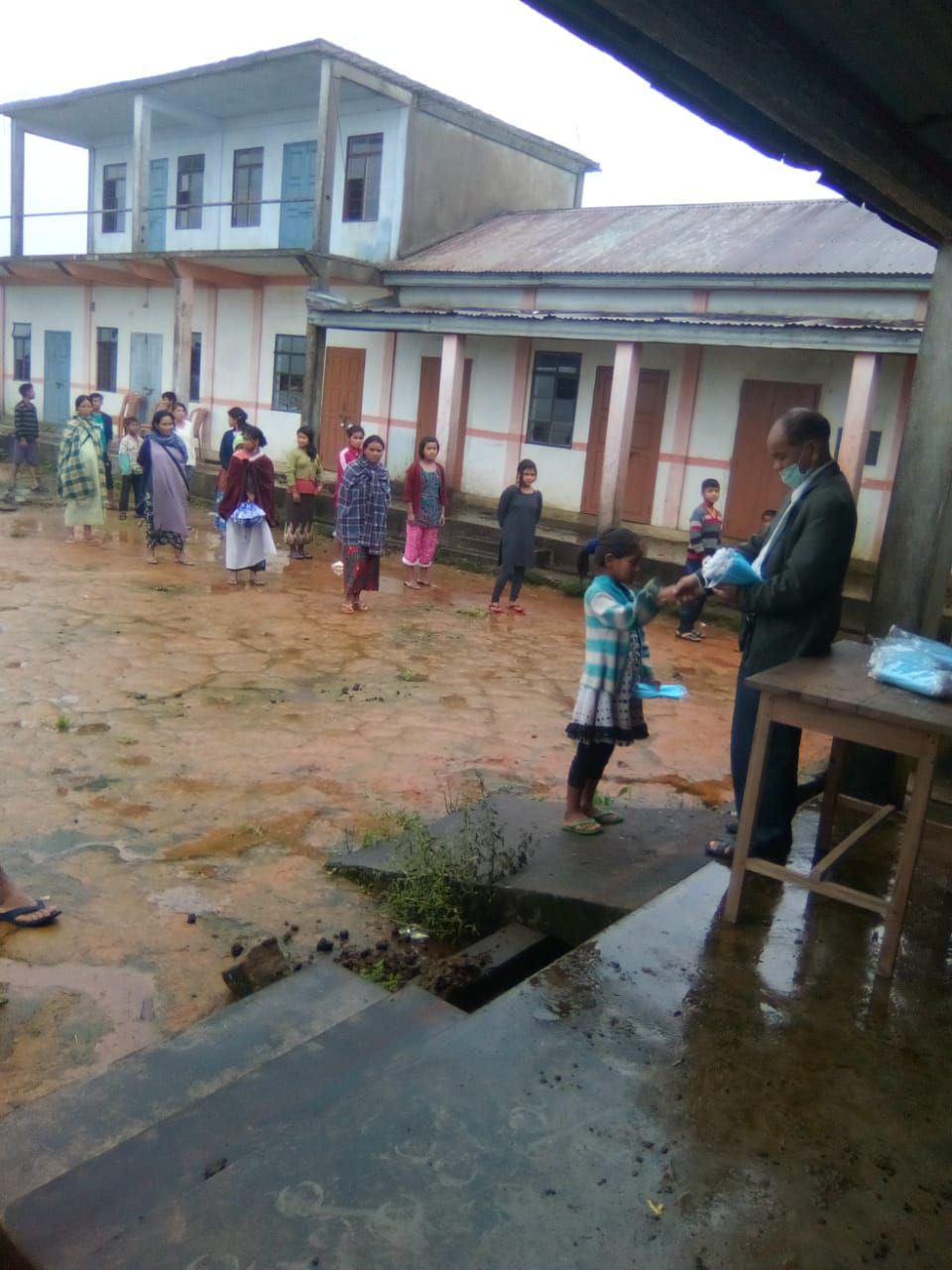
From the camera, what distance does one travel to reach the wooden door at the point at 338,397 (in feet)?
54.0

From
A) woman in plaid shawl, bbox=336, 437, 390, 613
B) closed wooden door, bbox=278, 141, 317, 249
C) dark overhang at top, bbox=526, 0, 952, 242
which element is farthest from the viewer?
closed wooden door, bbox=278, 141, 317, 249

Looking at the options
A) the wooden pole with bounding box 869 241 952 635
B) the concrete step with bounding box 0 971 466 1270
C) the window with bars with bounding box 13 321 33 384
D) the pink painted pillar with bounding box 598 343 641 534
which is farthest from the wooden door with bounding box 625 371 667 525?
the window with bars with bounding box 13 321 33 384

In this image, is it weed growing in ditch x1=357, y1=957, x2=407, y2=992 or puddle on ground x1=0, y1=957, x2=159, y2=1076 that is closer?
puddle on ground x1=0, y1=957, x2=159, y2=1076

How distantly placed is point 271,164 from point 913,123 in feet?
54.3

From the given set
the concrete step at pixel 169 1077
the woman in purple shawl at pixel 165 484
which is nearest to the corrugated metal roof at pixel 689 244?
the woman in purple shawl at pixel 165 484

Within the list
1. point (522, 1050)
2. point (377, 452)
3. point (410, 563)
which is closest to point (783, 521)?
point (522, 1050)

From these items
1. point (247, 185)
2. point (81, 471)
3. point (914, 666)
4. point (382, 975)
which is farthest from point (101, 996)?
point (247, 185)

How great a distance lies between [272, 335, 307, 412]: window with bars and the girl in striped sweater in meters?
14.4

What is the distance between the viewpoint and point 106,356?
21078mm

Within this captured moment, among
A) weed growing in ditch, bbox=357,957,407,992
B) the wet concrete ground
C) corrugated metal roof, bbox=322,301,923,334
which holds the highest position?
corrugated metal roof, bbox=322,301,923,334

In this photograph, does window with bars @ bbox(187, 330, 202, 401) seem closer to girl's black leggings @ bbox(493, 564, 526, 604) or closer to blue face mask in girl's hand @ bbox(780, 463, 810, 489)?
girl's black leggings @ bbox(493, 564, 526, 604)

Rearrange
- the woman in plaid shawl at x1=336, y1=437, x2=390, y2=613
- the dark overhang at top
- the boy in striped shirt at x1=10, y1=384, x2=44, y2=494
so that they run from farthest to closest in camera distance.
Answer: the boy in striped shirt at x1=10, y1=384, x2=44, y2=494, the woman in plaid shawl at x1=336, y1=437, x2=390, y2=613, the dark overhang at top

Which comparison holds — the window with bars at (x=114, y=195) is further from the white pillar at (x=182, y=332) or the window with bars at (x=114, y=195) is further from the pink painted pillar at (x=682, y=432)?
the pink painted pillar at (x=682, y=432)

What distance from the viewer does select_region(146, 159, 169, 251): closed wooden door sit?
64.3 ft
